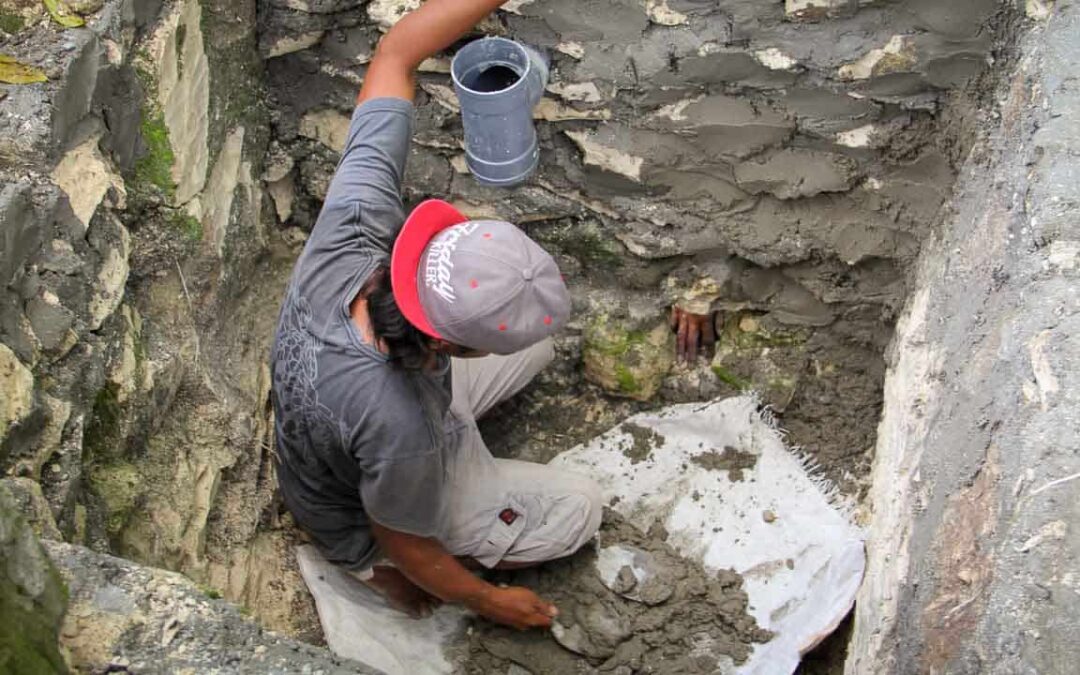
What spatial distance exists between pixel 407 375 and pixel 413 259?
24 centimetres

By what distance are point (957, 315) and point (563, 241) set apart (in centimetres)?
104

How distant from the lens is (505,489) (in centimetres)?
242

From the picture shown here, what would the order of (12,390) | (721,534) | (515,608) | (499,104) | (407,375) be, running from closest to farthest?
(12,390)
(407,375)
(499,104)
(515,608)
(721,534)

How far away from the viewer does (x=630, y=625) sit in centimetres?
244

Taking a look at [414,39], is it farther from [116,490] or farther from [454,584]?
[454,584]

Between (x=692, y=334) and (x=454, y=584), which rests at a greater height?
(x=692, y=334)

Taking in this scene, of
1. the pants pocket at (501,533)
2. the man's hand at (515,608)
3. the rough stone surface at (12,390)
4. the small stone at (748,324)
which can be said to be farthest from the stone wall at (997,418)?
the rough stone surface at (12,390)

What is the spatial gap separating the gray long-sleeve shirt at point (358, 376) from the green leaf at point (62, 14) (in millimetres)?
560

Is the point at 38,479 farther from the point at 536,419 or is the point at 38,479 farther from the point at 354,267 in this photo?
the point at 536,419

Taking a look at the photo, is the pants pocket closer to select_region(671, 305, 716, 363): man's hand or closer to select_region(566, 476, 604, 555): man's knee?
select_region(566, 476, 604, 555): man's knee

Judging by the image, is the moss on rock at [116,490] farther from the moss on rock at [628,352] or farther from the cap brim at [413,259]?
the moss on rock at [628,352]

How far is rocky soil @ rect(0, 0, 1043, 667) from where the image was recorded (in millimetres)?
1854

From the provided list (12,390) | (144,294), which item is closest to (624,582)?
(144,294)

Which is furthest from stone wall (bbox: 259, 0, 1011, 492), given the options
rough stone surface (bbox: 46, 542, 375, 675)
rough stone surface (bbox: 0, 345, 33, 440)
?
rough stone surface (bbox: 46, 542, 375, 675)
